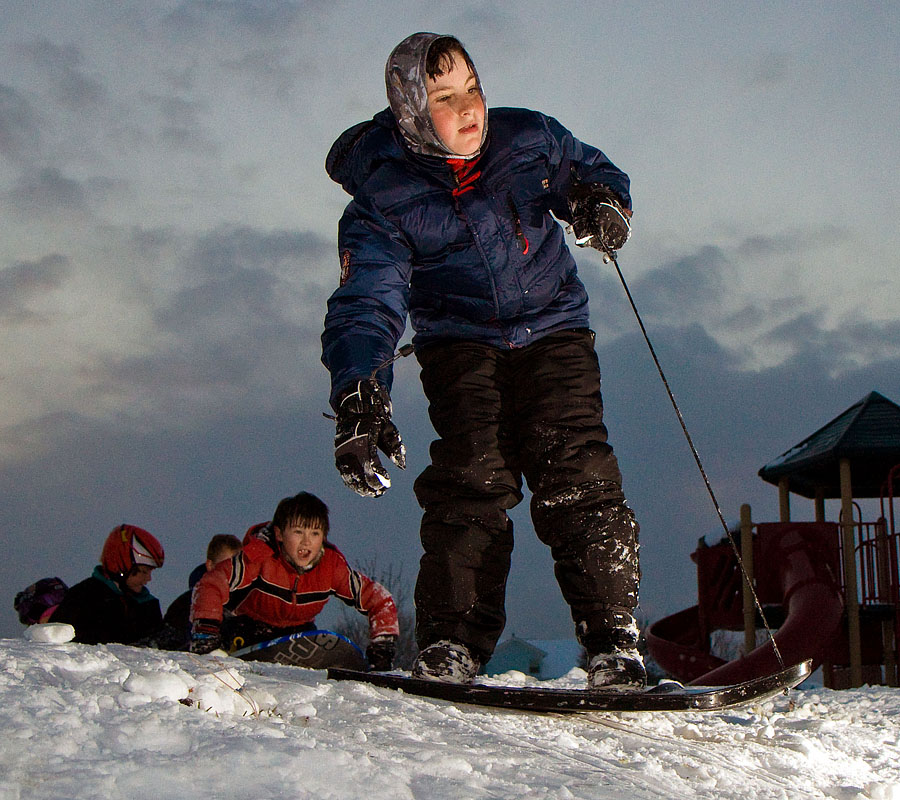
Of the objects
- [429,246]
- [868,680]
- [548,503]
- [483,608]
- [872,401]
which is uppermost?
[872,401]

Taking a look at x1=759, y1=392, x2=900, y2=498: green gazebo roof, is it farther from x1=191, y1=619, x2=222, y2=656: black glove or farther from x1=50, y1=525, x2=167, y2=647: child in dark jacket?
x1=191, y1=619, x2=222, y2=656: black glove

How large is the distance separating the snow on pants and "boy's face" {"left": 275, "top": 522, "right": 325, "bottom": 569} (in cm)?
217

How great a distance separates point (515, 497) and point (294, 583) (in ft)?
8.33

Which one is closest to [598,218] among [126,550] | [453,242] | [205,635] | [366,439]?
[453,242]

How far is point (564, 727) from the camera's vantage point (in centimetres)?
238

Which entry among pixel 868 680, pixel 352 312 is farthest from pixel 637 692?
pixel 868 680

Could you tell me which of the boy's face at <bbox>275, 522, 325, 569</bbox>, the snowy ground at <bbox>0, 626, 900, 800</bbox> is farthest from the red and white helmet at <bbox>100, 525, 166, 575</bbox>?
the snowy ground at <bbox>0, 626, 900, 800</bbox>

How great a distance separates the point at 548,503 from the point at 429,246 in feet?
3.10

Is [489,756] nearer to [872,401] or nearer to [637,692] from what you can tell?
[637,692]

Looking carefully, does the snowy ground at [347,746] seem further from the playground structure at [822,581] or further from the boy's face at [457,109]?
the playground structure at [822,581]

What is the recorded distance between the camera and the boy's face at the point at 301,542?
5.20 m

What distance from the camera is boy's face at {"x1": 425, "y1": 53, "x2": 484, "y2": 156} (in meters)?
3.10

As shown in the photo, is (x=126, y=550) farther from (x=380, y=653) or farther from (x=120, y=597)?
(x=380, y=653)

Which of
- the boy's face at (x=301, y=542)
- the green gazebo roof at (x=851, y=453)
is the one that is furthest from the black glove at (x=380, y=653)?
the green gazebo roof at (x=851, y=453)
